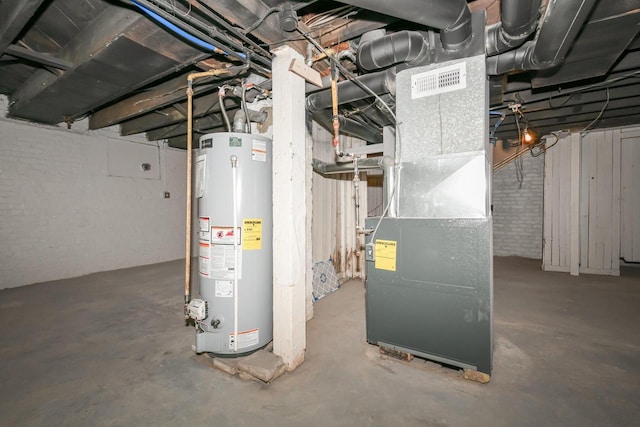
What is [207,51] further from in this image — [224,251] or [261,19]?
[224,251]

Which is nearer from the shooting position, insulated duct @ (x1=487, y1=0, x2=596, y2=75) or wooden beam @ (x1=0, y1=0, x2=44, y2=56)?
insulated duct @ (x1=487, y1=0, x2=596, y2=75)

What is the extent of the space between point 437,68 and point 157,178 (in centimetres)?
→ 548

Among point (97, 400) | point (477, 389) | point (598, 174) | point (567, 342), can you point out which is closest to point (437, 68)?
point (477, 389)

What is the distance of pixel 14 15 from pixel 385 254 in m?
3.11

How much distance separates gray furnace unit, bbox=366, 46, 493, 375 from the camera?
5.91 feet

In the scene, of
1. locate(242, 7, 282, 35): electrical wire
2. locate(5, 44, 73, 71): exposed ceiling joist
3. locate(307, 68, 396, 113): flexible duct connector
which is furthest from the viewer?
locate(5, 44, 73, 71): exposed ceiling joist

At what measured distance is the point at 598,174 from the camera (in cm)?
477

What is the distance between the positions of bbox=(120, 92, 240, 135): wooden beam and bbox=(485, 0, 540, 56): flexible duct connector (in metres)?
2.53

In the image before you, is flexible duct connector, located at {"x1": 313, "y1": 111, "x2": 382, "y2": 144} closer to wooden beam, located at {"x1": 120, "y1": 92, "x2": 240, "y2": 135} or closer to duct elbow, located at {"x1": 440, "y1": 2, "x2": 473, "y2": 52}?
wooden beam, located at {"x1": 120, "y1": 92, "x2": 240, "y2": 135}

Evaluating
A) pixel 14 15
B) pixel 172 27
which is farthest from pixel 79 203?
pixel 172 27

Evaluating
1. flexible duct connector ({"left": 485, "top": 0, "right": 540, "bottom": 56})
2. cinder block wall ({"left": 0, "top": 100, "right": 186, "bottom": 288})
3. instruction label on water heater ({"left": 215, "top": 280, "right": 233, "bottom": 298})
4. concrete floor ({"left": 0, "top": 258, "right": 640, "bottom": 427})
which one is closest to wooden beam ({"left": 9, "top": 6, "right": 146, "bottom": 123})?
cinder block wall ({"left": 0, "top": 100, "right": 186, "bottom": 288})

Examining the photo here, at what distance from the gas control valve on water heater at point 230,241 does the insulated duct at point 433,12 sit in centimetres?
111

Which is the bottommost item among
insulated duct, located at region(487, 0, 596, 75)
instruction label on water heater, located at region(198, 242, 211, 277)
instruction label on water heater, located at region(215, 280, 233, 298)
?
instruction label on water heater, located at region(215, 280, 233, 298)

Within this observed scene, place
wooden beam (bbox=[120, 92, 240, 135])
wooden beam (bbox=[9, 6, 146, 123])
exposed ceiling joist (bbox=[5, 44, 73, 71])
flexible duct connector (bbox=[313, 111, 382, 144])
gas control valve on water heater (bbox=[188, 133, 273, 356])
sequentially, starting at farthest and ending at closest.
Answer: wooden beam (bbox=[120, 92, 240, 135]), flexible duct connector (bbox=[313, 111, 382, 144]), exposed ceiling joist (bbox=[5, 44, 73, 71]), wooden beam (bbox=[9, 6, 146, 123]), gas control valve on water heater (bbox=[188, 133, 273, 356])
